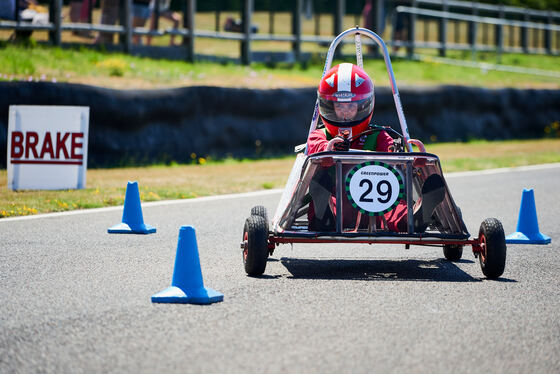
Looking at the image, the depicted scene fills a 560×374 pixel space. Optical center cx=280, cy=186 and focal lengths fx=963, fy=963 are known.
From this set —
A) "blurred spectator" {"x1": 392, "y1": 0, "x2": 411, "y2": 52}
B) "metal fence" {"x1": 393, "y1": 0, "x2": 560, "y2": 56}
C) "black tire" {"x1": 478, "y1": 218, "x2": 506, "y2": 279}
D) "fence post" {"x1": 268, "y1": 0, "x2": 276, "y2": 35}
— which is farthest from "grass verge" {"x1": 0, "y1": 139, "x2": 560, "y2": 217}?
"metal fence" {"x1": 393, "y1": 0, "x2": 560, "y2": 56}

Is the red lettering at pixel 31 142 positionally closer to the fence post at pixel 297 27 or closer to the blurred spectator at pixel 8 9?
the blurred spectator at pixel 8 9

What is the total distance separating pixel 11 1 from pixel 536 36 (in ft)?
68.1

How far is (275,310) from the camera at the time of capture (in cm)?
557

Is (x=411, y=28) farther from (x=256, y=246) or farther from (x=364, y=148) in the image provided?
(x=256, y=246)

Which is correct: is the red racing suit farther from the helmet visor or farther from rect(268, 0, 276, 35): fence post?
rect(268, 0, 276, 35): fence post

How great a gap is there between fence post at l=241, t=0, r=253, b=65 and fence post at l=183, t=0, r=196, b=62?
1.31 metres

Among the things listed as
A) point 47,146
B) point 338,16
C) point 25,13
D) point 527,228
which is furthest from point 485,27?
point 527,228

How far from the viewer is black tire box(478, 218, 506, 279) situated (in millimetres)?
6539

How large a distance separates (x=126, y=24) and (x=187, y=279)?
559 inches

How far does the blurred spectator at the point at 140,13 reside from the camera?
19734mm

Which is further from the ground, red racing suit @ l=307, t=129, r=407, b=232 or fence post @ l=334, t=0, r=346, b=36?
fence post @ l=334, t=0, r=346, b=36

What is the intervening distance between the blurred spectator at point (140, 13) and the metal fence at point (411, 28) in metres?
0.21

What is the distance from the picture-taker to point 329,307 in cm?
567

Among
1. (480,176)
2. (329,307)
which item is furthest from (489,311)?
(480,176)
